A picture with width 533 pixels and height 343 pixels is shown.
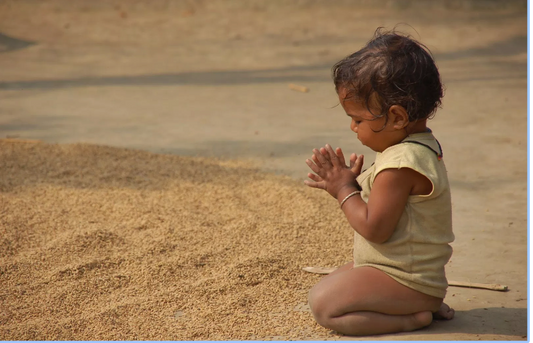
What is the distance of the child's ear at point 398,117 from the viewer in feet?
6.88

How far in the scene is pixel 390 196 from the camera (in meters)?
2.08

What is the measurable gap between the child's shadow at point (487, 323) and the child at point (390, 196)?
0.25 ft

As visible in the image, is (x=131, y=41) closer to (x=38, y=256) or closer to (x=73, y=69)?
(x=73, y=69)

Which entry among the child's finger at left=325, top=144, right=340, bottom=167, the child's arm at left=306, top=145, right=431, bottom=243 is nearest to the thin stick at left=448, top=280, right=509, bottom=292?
the child's arm at left=306, top=145, right=431, bottom=243

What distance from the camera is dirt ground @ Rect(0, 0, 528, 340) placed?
2.48 meters

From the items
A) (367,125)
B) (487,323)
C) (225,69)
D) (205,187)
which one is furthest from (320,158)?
(225,69)

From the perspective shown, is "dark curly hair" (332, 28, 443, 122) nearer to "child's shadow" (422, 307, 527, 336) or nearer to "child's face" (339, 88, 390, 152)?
"child's face" (339, 88, 390, 152)

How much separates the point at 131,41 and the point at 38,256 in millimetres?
6932

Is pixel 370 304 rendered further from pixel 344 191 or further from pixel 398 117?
pixel 398 117

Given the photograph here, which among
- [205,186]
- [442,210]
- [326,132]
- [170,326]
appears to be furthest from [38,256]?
[326,132]

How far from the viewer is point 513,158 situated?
4.36 m

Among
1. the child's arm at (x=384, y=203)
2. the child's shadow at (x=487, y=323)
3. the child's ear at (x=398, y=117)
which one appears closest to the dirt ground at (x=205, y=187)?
the child's shadow at (x=487, y=323)

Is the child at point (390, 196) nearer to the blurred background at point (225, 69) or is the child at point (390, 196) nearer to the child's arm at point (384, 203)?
the child's arm at point (384, 203)

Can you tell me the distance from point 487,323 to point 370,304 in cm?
47
